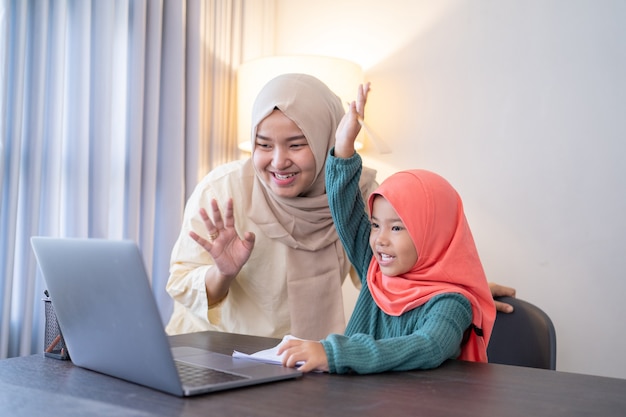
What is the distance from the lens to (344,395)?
0.93 m

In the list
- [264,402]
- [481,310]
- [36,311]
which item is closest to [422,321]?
[481,310]

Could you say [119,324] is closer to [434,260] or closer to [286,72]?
[434,260]

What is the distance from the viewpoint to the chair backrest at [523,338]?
65.9 inches

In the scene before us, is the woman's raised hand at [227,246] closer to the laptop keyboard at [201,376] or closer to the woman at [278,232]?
the woman at [278,232]

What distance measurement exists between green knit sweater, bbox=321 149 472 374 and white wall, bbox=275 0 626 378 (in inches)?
48.8

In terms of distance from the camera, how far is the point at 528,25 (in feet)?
8.79

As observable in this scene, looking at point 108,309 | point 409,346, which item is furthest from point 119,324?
point 409,346

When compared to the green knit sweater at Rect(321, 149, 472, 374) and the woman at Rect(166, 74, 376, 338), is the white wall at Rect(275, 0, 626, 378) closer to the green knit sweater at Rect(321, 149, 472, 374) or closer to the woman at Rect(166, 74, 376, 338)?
the woman at Rect(166, 74, 376, 338)

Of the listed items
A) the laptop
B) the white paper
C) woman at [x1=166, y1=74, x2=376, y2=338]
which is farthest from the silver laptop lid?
woman at [x1=166, y1=74, x2=376, y2=338]

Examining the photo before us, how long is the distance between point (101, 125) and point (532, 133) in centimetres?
163

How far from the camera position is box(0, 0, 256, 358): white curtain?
6.95ft

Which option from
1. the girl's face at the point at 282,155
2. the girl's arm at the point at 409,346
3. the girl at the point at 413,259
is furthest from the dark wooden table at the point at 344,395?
the girl's face at the point at 282,155

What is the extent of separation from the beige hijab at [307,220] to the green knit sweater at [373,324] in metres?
0.29

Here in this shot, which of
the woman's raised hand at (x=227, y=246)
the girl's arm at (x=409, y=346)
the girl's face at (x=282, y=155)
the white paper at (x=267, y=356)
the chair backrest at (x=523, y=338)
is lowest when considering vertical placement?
the chair backrest at (x=523, y=338)
